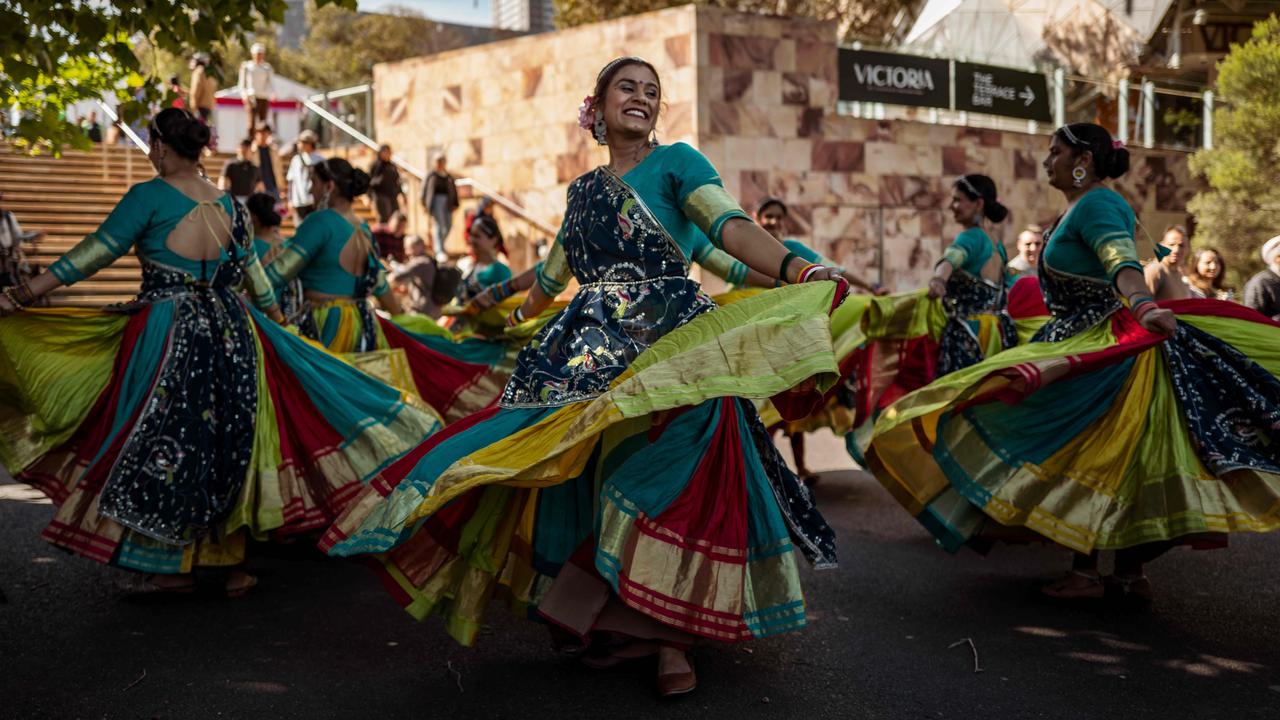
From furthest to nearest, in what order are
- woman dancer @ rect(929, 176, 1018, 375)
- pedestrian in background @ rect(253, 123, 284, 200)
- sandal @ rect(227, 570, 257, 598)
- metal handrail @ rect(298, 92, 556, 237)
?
metal handrail @ rect(298, 92, 556, 237), pedestrian in background @ rect(253, 123, 284, 200), woman dancer @ rect(929, 176, 1018, 375), sandal @ rect(227, 570, 257, 598)

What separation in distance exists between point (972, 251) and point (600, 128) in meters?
3.66

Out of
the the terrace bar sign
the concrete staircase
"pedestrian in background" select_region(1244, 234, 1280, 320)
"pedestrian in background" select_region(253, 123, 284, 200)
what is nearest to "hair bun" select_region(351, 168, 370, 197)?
"pedestrian in background" select_region(1244, 234, 1280, 320)

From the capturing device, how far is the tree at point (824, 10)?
27.4 meters

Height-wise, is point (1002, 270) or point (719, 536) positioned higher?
point (1002, 270)

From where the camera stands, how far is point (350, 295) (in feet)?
21.7

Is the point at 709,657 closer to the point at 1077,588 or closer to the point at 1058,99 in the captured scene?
the point at 1077,588

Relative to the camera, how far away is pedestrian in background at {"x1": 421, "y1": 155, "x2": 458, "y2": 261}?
17.5 metres

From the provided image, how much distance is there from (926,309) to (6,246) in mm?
8973

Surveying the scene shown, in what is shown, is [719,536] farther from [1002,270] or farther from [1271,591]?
[1002,270]

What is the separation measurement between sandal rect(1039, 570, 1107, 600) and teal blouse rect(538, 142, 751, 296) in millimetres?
2314

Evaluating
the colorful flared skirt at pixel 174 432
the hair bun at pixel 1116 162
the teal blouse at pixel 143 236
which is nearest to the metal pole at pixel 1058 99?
the hair bun at pixel 1116 162

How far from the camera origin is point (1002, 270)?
7.25m

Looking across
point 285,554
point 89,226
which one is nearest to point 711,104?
point 89,226

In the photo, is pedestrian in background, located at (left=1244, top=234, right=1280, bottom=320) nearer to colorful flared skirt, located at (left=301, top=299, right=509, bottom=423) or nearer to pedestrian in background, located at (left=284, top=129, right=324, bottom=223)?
colorful flared skirt, located at (left=301, top=299, right=509, bottom=423)
